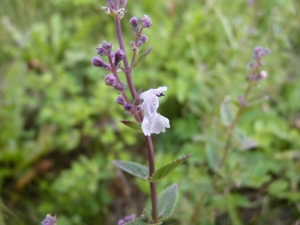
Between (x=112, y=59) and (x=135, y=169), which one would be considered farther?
(x=135, y=169)

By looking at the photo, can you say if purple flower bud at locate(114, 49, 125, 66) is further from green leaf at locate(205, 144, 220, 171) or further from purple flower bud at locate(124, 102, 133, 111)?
green leaf at locate(205, 144, 220, 171)

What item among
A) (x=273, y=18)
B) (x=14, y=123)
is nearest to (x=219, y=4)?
(x=273, y=18)

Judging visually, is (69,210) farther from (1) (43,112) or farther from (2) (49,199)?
(1) (43,112)

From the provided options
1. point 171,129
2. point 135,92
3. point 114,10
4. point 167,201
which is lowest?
point 167,201

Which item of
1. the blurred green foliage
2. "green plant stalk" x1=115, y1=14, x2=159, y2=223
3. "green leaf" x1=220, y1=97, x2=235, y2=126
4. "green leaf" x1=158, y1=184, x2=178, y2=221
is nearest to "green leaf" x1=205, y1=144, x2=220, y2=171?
the blurred green foliage

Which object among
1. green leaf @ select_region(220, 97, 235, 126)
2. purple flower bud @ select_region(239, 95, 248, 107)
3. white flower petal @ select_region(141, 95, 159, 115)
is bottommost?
white flower petal @ select_region(141, 95, 159, 115)

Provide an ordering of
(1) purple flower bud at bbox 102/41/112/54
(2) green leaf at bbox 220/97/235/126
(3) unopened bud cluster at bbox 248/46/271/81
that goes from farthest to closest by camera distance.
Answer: (2) green leaf at bbox 220/97/235/126 → (3) unopened bud cluster at bbox 248/46/271/81 → (1) purple flower bud at bbox 102/41/112/54

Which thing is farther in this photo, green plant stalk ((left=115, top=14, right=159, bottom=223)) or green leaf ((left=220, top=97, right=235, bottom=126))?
green leaf ((left=220, top=97, right=235, bottom=126))

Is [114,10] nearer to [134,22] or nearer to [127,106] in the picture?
[134,22]

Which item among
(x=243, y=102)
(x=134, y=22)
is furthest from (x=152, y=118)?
(x=243, y=102)
